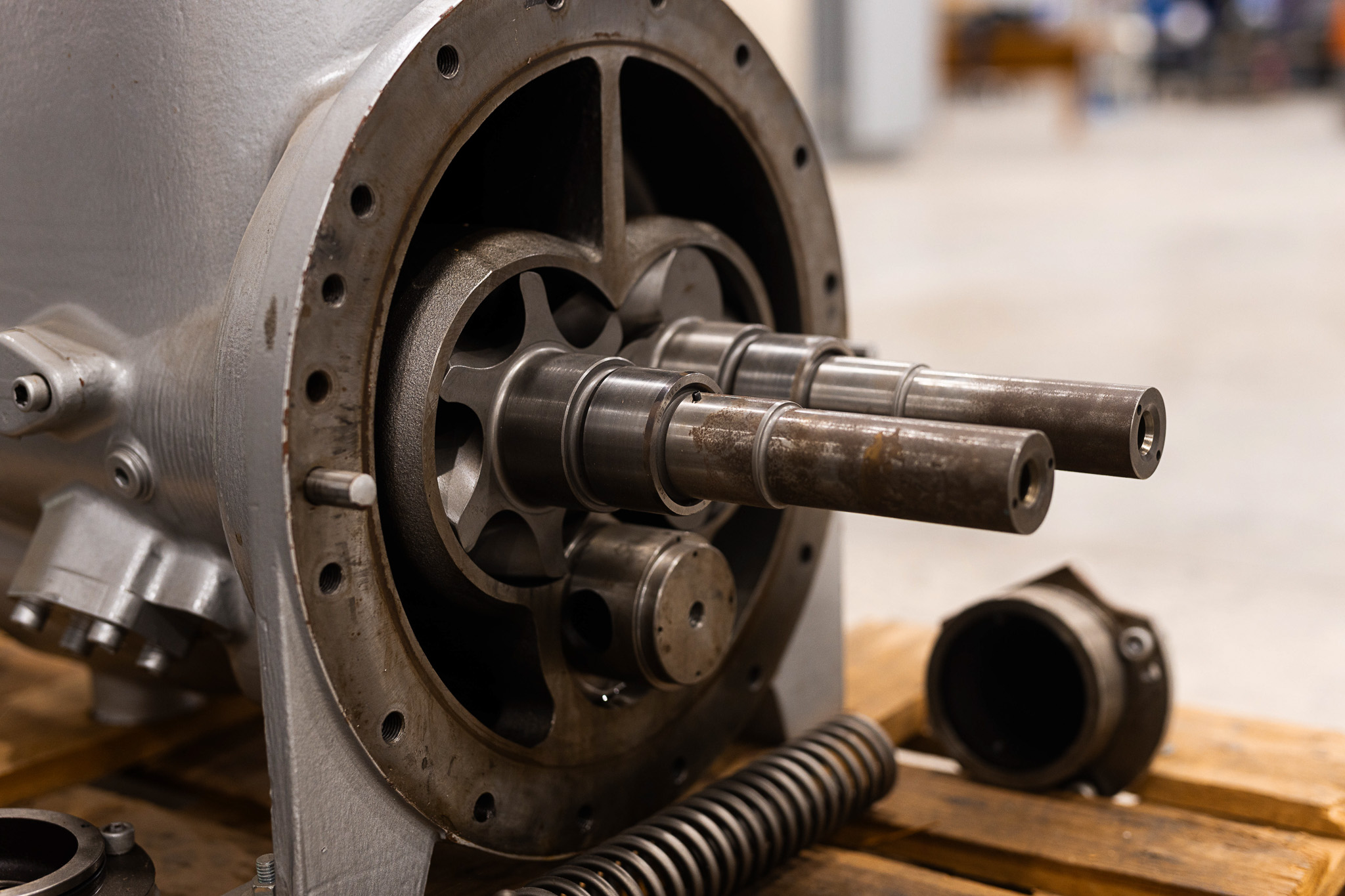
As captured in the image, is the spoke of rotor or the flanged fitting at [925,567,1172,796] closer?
the spoke of rotor

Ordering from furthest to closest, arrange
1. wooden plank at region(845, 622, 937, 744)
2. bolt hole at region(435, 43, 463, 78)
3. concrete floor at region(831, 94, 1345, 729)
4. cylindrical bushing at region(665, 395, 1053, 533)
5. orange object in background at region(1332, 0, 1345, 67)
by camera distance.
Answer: orange object in background at region(1332, 0, 1345, 67), concrete floor at region(831, 94, 1345, 729), wooden plank at region(845, 622, 937, 744), bolt hole at region(435, 43, 463, 78), cylindrical bushing at region(665, 395, 1053, 533)

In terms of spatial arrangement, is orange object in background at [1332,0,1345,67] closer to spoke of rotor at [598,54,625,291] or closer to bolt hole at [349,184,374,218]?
spoke of rotor at [598,54,625,291]

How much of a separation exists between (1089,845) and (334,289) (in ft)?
2.25

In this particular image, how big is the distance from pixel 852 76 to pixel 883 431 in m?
7.04

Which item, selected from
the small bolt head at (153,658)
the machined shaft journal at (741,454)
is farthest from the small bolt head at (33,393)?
the machined shaft journal at (741,454)

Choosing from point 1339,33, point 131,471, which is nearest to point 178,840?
point 131,471

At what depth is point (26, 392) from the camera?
88 cm

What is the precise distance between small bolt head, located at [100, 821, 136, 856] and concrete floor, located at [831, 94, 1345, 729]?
1398 mm

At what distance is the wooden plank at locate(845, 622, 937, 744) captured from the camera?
1.26 meters

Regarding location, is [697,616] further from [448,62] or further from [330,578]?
[448,62]

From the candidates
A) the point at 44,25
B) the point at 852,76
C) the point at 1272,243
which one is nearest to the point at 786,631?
the point at 44,25

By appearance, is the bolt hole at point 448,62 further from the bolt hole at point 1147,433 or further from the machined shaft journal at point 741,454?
the bolt hole at point 1147,433

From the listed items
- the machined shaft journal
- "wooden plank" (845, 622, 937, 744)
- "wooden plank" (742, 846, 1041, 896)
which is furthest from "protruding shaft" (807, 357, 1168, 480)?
"wooden plank" (845, 622, 937, 744)

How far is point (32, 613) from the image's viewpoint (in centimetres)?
95
